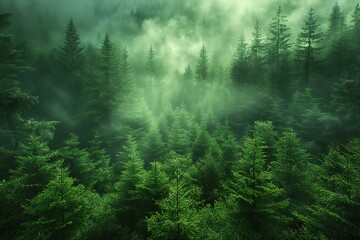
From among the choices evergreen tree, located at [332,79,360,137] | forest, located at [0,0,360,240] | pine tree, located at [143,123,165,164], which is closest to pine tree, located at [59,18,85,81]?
forest, located at [0,0,360,240]

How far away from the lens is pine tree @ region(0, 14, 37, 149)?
18.5 metres

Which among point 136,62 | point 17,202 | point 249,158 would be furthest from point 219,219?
point 136,62

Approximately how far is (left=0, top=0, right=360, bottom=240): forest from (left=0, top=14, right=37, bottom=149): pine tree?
0.33 ft

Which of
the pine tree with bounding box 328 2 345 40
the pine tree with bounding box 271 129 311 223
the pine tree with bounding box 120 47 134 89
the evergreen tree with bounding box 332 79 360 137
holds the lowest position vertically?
the pine tree with bounding box 271 129 311 223

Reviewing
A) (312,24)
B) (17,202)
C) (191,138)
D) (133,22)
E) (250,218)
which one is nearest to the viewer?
(250,218)

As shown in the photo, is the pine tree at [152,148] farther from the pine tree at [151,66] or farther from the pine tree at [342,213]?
the pine tree at [151,66]

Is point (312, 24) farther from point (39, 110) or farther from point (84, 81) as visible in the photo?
point (39, 110)

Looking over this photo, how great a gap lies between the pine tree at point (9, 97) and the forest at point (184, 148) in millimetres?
100

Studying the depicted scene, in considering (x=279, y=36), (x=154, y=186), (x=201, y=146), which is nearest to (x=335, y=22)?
(x=279, y=36)

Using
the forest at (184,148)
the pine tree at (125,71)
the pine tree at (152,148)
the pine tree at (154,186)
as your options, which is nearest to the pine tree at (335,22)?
the forest at (184,148)

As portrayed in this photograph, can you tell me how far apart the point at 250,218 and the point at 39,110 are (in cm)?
4333

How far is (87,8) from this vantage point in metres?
192

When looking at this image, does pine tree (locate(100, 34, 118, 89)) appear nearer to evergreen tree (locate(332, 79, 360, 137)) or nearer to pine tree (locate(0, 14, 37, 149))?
pine tree (locate(0, 14, 37, 149))

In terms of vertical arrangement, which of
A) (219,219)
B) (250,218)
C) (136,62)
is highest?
(136,62)
